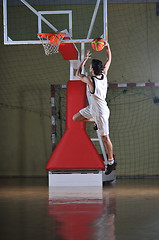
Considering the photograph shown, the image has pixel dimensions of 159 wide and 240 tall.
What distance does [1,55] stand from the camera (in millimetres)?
11328

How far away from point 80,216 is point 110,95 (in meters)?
6.59

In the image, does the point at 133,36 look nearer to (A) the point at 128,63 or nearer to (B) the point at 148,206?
(A) the point at 128,63

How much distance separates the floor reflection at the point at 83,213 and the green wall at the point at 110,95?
3.51 metres

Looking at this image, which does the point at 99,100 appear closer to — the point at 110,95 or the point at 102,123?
the point at 102,123

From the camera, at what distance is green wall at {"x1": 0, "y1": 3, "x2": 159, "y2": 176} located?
35.5ft

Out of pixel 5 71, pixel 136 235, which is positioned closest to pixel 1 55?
pixel 5 71

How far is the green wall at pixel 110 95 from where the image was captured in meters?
10.8

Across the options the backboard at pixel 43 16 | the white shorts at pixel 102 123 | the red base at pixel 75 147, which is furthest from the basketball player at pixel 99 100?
the backboard at pixel 43 16

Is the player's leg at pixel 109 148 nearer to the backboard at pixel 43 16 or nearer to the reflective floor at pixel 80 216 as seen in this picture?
the reflective floor at pixel 80 216

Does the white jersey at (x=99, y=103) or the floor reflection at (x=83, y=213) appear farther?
the white jersey at (x=99, y=103)

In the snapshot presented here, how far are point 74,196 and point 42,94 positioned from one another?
503 cm

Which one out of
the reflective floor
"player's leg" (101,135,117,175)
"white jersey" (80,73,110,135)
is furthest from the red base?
"white jersey" (80,73,110,135)

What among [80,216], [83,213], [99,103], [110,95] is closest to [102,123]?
[99,103]

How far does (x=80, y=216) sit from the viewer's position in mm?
4582
